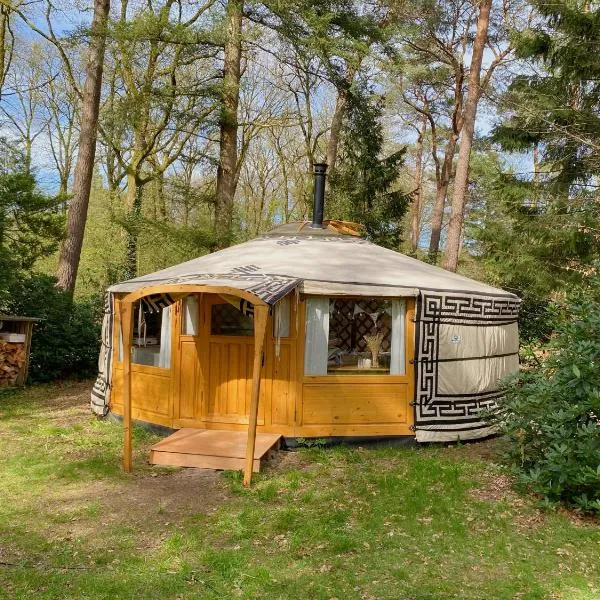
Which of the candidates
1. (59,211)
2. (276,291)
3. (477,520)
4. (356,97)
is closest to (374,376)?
(276,291)

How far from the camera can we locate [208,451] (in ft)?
16.2

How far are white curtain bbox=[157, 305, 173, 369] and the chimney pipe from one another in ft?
8.32

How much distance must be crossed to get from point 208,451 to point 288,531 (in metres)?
1.43

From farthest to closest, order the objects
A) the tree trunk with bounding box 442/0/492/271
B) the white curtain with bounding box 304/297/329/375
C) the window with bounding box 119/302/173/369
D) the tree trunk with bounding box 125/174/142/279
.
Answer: the tree trunk with bounding box 442/0/492/271 < the tree trunk with bounding box 125/174/142/279 < the window with bounding box 119/302/173/369 < the white curtain with bounding box 304/297/329/375

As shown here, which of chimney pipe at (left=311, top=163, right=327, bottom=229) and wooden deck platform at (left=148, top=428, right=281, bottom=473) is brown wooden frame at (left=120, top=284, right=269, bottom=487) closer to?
wooden deck platform at (left=148, top=428, right=281, bottom=473)

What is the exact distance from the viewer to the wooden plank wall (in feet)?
18.0

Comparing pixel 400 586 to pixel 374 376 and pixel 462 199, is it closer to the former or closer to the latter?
pixel 374 376

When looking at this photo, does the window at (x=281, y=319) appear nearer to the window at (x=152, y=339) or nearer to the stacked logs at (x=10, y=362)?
the window at (x=152, y=339)

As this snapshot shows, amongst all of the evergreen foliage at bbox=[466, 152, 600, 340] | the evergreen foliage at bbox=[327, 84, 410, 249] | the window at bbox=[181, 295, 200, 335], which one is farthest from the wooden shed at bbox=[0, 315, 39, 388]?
the evergreen foliage at bbox=[466, 152, 600, 340]

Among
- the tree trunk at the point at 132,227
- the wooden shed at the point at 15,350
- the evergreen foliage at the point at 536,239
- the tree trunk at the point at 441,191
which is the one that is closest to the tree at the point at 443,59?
the tree trunk at the point at 441,191

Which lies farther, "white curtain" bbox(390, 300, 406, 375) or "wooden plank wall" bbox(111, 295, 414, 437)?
"white curtain" bbox(390, 300, 406, 375)

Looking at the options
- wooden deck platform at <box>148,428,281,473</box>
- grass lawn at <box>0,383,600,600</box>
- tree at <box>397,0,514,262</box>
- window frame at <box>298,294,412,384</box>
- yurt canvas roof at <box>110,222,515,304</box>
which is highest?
tree at <box>397,0,514,262</box>

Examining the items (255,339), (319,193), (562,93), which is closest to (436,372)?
(255,339)

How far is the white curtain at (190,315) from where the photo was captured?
5723mm
